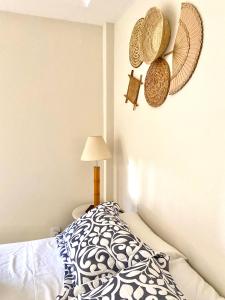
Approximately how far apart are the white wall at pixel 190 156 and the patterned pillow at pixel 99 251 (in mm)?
315

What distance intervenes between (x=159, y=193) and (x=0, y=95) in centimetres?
167

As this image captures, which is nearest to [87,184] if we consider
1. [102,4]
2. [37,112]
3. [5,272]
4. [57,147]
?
[57,147]

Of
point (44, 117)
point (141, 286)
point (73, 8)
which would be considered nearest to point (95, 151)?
point (44, 117)

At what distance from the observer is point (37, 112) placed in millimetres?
2342

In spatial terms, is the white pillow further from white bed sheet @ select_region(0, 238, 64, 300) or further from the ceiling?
the ceiling

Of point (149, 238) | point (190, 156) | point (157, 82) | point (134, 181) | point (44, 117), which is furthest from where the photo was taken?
point (44, 117)

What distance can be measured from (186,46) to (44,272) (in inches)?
59.6

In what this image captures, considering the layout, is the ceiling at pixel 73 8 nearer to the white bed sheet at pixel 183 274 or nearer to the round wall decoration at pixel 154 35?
the round wall decoration at pixel 154 35

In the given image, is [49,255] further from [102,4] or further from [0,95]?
[102,4]

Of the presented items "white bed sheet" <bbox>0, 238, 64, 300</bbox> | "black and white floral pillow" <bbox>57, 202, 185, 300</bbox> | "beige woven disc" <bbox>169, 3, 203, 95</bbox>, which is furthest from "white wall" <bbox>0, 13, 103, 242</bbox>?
"beige woven disc" <bbox>169, 3, 203, 95</bbox>

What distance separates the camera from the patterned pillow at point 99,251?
1187 mm

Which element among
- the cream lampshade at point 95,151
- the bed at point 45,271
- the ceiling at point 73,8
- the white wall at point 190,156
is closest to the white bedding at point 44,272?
the bed at point 45,271

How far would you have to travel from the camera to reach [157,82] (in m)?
1.65

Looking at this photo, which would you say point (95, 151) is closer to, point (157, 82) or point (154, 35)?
point (157, 82)
